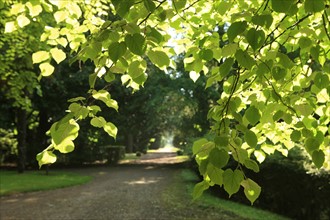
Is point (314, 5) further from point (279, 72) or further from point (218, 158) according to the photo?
point (218, 158)

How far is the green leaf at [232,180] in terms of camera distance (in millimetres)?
1915

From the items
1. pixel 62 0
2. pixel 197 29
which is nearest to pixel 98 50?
pixel 197 29

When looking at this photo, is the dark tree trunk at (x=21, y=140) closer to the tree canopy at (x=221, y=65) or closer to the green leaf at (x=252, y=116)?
the tree canopy at (x=221, y=65)


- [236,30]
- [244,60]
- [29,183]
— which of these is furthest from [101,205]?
[236,30]

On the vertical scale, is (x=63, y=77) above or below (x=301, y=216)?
above

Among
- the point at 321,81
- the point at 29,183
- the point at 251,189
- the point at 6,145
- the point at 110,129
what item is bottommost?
the point at 29,183

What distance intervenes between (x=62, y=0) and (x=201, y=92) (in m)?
23.9

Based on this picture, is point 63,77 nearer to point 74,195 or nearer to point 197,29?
point 74,195

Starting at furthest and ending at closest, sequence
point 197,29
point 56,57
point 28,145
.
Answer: point 28,145 < point 197,29 < point 56,57

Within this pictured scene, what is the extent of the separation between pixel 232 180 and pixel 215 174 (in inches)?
3.8

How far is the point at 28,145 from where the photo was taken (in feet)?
86.8

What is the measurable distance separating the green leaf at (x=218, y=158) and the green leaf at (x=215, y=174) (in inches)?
5.5

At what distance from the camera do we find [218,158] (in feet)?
5.96

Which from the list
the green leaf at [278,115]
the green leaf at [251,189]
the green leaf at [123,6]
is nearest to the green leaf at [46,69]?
the green leaf at [123,6]
